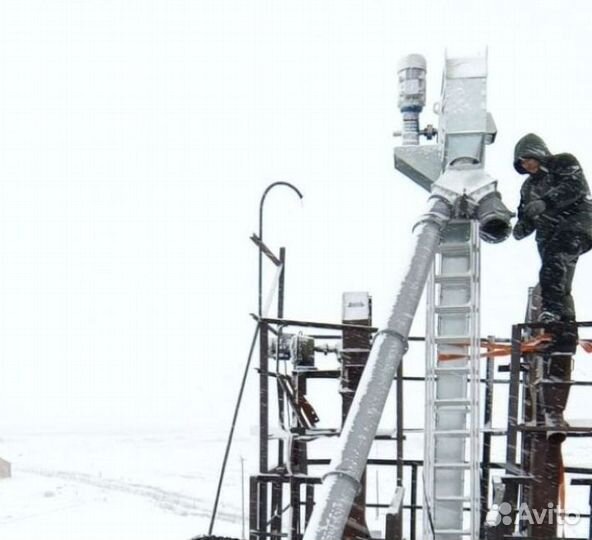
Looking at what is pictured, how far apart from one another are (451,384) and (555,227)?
5.91ft

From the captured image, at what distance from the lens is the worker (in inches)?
256

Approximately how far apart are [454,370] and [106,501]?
167 ft

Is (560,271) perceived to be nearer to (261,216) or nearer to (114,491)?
(261,216)

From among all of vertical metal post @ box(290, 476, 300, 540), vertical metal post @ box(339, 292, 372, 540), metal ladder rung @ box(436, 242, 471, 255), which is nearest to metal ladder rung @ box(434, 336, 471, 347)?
metal ladder rung @ box(436, 242, 471, 255)

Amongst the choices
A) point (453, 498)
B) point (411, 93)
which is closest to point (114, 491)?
point (453, 498)

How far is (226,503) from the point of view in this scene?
5312cm

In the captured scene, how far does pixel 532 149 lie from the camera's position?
6598mm

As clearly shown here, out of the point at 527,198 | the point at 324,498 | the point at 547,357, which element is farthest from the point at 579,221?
the point at 324,498

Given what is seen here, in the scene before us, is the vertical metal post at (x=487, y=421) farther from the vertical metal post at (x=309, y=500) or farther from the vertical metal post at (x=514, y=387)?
the vertical metal post at (x=309, y=500)

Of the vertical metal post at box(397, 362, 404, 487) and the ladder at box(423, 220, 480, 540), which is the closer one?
the ladder at box(423, 220, 480, 540)

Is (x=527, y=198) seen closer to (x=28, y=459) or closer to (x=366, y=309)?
(x=366, y=309)

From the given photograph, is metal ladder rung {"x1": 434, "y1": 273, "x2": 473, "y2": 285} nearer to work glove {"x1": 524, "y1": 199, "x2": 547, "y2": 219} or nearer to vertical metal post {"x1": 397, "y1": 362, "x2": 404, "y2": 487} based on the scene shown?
vertical metal post {"x1": 397, "y1": 362, "x2": 404, "y2": 487}

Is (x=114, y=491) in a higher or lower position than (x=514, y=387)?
lower

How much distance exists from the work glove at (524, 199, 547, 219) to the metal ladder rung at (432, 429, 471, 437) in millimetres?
1924
